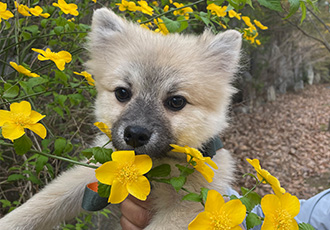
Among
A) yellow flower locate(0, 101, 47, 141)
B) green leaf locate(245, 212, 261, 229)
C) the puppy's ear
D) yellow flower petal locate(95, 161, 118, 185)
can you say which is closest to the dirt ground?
the puppy's ear

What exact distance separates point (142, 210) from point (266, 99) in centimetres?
1214

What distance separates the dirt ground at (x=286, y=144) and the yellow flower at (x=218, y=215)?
5.82 metres

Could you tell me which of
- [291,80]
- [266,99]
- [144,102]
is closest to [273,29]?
[266,99]

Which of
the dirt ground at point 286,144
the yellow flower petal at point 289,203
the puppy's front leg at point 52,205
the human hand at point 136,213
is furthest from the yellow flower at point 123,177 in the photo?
the dirt ground at point 286,144

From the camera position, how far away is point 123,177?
1197 mm

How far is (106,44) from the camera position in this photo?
2436mm

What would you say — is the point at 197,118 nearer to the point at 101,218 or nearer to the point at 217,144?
the point at 217,144

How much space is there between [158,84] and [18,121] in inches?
38.3

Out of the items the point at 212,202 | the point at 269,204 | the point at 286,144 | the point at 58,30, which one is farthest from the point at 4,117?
the point at 286,144

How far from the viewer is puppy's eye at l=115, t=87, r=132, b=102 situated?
205 cm

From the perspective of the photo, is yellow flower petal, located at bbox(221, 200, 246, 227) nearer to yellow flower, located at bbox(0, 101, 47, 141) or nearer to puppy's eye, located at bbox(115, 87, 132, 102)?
yellow flower, located at bbox(0, 101, 47, 141)

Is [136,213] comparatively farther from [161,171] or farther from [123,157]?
[123,157]

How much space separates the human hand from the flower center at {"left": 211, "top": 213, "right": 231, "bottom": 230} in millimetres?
1107

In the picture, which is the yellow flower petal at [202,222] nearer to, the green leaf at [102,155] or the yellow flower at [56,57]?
the green leaf at [102,155]
